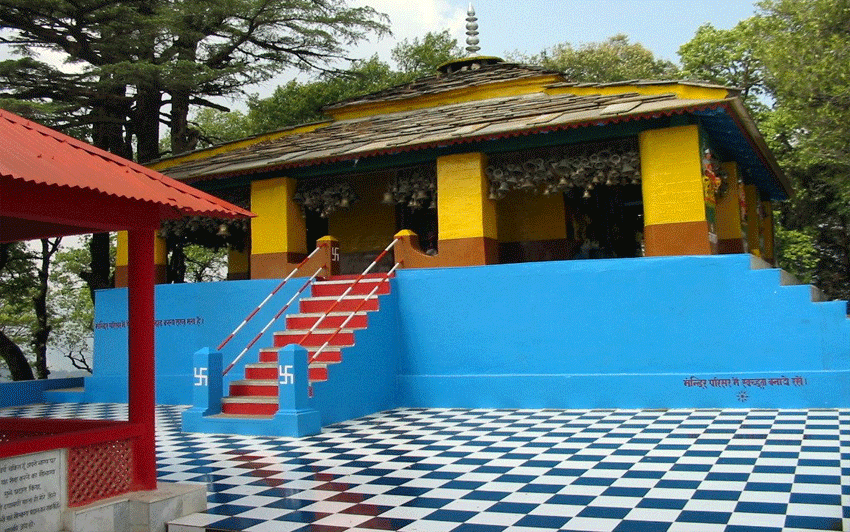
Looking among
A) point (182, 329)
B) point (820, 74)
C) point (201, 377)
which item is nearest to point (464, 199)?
point (201, 377)

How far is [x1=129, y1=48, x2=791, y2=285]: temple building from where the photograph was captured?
11.1 metres

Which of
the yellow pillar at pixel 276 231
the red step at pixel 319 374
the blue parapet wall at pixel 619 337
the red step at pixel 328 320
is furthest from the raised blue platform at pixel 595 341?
the yellow pillar at pixel 276 231

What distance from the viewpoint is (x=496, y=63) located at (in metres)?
17.2

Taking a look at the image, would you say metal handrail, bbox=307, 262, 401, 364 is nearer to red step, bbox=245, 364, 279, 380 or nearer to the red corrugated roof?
red step, bbox=245, 364, 279, 380

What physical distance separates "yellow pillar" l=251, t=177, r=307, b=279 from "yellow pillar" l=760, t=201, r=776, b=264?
11121mm

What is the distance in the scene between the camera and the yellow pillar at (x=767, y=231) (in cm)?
1853

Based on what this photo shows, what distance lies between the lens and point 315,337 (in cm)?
1095

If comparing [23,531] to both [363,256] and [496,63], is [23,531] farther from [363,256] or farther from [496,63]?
[496,63]

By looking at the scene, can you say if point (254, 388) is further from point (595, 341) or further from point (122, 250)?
point (122, 250)

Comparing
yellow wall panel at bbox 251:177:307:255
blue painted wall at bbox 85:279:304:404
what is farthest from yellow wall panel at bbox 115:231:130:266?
yellow wall panel at bbox 251:177:307:255

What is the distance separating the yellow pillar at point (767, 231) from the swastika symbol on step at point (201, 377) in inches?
540

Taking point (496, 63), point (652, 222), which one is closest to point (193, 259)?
point (496, 63)

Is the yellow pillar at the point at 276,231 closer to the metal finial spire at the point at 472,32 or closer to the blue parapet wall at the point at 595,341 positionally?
the blue parapet wall at the point at 595,341

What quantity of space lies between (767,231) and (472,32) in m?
8.97
